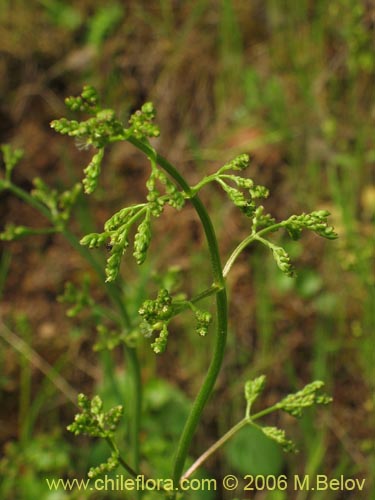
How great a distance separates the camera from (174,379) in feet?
11.9

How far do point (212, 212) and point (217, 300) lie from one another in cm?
237

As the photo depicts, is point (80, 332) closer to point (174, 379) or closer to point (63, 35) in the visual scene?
point (174, 379)

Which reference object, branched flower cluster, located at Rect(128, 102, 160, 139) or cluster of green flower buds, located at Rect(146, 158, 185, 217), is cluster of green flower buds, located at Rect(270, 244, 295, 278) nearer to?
cluster of green flower buds, located at Rect(146, 158, 185, 217)

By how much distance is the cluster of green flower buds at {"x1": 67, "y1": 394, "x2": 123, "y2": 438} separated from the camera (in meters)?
1.83

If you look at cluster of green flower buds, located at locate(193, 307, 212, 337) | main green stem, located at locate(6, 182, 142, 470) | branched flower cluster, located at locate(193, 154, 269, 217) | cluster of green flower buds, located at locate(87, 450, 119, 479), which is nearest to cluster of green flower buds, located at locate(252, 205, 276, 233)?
branched flower cluster, located at locate(193, 154, 269, 217)

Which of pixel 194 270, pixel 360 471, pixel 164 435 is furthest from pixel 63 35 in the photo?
pixel 360 471

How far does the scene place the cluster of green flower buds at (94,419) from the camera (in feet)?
5.99

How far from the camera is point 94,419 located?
1866mm

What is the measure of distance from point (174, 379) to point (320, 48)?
2094 millimetres

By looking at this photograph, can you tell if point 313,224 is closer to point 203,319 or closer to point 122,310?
point 203,319

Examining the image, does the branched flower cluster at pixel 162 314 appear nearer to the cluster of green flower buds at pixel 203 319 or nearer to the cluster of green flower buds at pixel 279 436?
the cluster of green flower buds at pixel 203 319

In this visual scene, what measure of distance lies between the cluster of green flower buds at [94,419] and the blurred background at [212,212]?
0.64 metres

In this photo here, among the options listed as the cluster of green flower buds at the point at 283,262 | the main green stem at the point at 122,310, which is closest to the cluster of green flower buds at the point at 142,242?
the cluster of green flower buds at the point at 283,262

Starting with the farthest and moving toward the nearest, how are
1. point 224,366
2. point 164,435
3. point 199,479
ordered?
point 224,366 < point 164,435 < point 199,479
